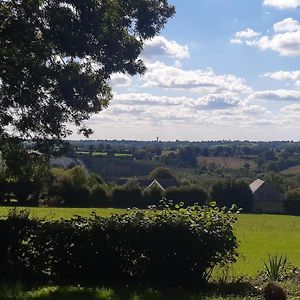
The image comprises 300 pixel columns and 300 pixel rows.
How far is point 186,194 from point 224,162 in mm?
104229

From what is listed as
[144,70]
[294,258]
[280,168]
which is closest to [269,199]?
[294,258]

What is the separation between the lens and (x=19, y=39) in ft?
44.0

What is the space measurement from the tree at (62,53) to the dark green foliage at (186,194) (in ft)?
186

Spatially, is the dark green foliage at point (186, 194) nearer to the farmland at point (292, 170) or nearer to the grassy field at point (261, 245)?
the grassy field at point (261, 245)

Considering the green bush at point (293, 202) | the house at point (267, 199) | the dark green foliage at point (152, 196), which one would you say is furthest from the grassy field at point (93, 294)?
the house at point (267, 199)

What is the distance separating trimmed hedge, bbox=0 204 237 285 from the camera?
41.6 feet

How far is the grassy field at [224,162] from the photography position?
170125 mm

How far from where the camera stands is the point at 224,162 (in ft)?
573

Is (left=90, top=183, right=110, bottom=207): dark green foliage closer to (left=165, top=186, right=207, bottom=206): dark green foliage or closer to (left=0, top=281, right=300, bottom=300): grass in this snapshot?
(left=165, top=186, right=207, bottom=206): dark green foliage

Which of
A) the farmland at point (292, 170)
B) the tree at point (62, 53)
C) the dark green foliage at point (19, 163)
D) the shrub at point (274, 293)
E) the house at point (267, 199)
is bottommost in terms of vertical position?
the house at point (267, 199)

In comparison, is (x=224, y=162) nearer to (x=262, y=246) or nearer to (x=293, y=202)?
(x=293, y=202)

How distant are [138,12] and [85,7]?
2.00 m

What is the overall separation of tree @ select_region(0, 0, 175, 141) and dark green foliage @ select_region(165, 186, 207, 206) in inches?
2232

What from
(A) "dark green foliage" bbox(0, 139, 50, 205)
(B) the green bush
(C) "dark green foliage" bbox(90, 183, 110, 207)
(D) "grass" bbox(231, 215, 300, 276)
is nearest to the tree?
(A) "dark green foliage" bbox(0, 139, 50, 205)
